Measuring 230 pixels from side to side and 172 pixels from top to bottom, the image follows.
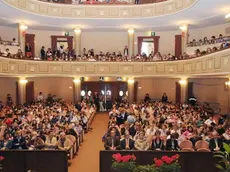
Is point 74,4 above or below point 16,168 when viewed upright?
above

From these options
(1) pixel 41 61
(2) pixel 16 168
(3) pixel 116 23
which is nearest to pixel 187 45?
(3) pixel 116 23

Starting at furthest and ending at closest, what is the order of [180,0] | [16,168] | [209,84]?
[209,84] → [180,0] → [16,168]

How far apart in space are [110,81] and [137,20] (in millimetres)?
5460

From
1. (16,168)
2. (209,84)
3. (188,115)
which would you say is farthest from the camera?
(209,84)

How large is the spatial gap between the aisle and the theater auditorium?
0.12 feet

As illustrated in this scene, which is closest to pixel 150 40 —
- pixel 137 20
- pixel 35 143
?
pixel 137 20

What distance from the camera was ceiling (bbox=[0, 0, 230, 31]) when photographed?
16.3 m

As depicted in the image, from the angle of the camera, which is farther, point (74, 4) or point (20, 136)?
point (74, 4)

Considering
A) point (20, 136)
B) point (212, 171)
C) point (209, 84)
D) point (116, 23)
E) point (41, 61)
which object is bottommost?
point (212, 171)

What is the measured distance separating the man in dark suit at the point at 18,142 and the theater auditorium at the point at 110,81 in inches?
1.3

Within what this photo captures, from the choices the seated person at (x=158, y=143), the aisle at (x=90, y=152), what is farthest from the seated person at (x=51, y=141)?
the seated person at (x=158, y=143)

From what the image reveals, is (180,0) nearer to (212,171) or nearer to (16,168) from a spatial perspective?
(212,171)

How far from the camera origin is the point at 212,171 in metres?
8.36

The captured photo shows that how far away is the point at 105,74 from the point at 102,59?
1.07m
